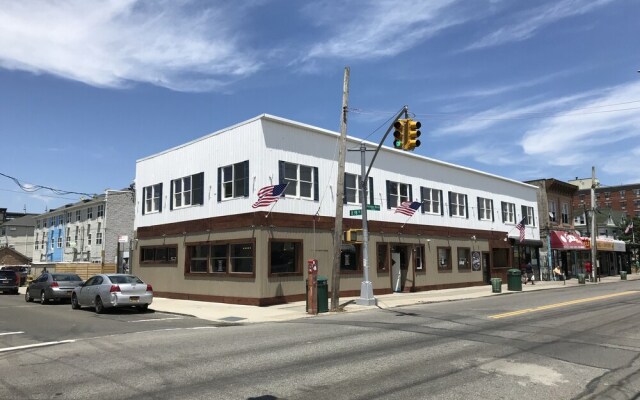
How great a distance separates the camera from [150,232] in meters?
28.0

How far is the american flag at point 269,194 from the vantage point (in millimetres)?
20578

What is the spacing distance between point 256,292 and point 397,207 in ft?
33.0

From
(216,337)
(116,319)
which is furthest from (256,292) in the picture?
(216,337)

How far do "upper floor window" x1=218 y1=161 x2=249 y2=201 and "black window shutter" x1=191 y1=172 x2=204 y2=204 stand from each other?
1.59 meters

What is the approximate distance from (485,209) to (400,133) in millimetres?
22895

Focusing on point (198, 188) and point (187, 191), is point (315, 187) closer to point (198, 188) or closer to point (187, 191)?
point (198, 188)

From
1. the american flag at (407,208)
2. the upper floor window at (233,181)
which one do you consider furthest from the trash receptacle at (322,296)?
the american flag at (407,208)

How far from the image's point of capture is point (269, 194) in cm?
2069

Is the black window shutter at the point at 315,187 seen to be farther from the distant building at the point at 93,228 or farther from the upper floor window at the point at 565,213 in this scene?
the upper floor window at the point at 565,213

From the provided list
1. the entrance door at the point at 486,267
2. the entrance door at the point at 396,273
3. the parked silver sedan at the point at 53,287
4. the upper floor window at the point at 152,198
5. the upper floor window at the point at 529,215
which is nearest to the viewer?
the parked silver sedan at the point at 53,287

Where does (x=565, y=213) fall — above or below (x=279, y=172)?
above

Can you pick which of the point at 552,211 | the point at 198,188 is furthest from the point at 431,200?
the point at 552,211

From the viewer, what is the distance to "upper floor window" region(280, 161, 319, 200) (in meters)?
22.2

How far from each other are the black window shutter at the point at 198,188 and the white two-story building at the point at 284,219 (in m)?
0.05
